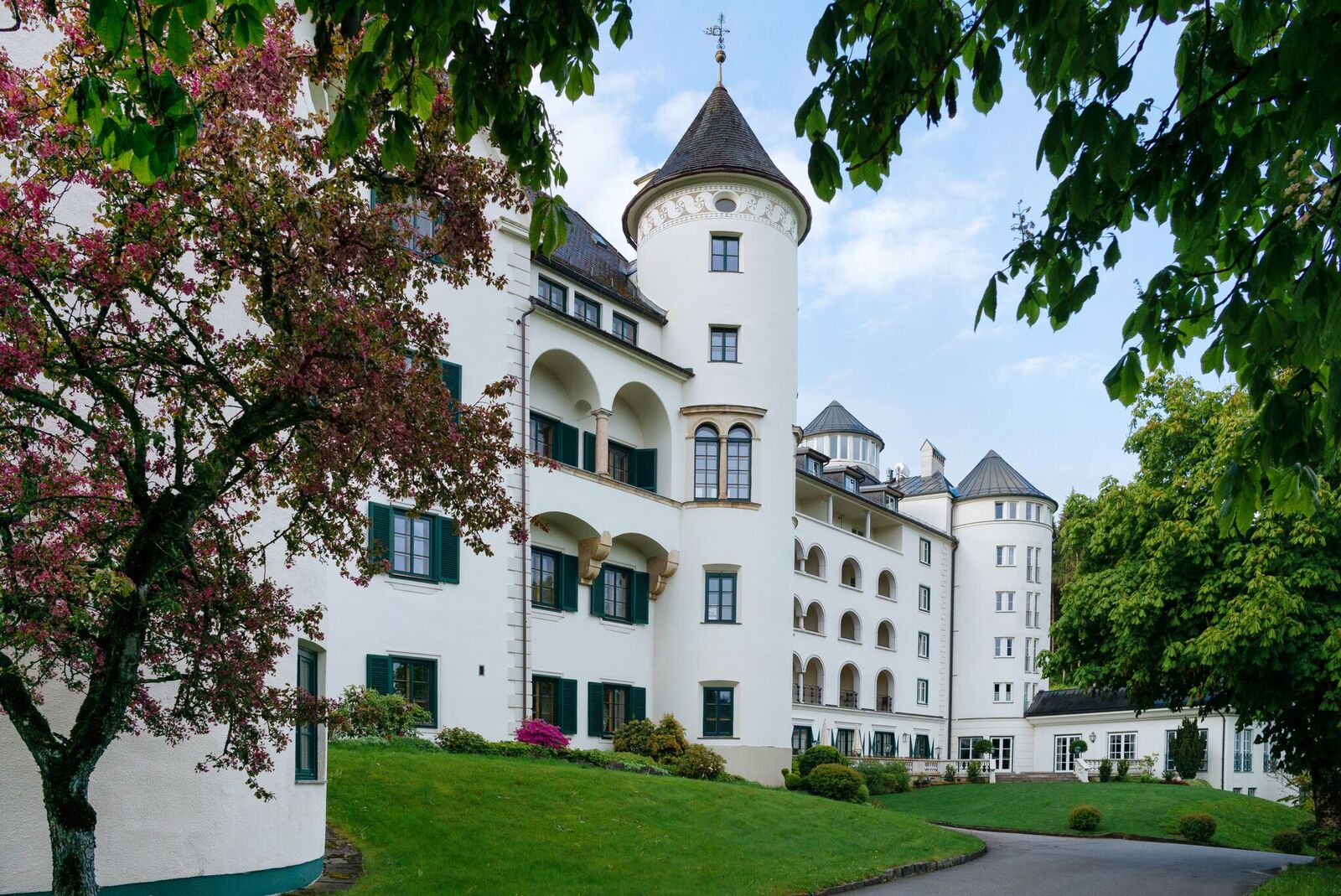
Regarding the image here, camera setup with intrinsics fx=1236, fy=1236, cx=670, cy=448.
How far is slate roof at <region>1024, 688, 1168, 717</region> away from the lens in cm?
5538

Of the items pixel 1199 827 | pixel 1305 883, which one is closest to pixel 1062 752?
pixel 1199 827

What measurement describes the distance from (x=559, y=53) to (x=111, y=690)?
597 cm

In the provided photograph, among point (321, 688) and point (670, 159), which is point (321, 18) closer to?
point (321, 688)

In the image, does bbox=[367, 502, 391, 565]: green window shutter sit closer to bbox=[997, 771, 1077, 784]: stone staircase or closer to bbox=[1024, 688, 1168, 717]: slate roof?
bbox=[997, 771, 1077, 784]: stone staircase

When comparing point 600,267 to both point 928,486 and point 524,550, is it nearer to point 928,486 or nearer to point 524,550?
point 524,550

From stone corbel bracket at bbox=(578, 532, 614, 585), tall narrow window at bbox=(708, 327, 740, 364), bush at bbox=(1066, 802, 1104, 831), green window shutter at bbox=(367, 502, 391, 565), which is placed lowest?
bush at bbox=(1066, 802, 1104, 831)

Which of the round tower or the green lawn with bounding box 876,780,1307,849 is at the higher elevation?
the round tower

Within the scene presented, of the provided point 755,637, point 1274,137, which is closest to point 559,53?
point 1274,137

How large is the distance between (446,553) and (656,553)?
9.06 m

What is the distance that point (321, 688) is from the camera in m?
16.3

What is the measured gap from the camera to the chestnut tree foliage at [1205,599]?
22.2m

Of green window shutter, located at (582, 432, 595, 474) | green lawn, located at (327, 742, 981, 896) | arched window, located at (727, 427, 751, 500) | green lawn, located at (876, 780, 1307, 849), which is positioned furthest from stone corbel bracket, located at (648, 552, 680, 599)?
green lawn, located at (327, 742, 981, 896)

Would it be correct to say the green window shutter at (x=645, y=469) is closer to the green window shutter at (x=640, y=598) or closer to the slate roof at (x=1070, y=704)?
the green window shutter at (x=640, y=598)

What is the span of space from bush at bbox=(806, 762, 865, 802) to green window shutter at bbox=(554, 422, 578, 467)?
10.9m
